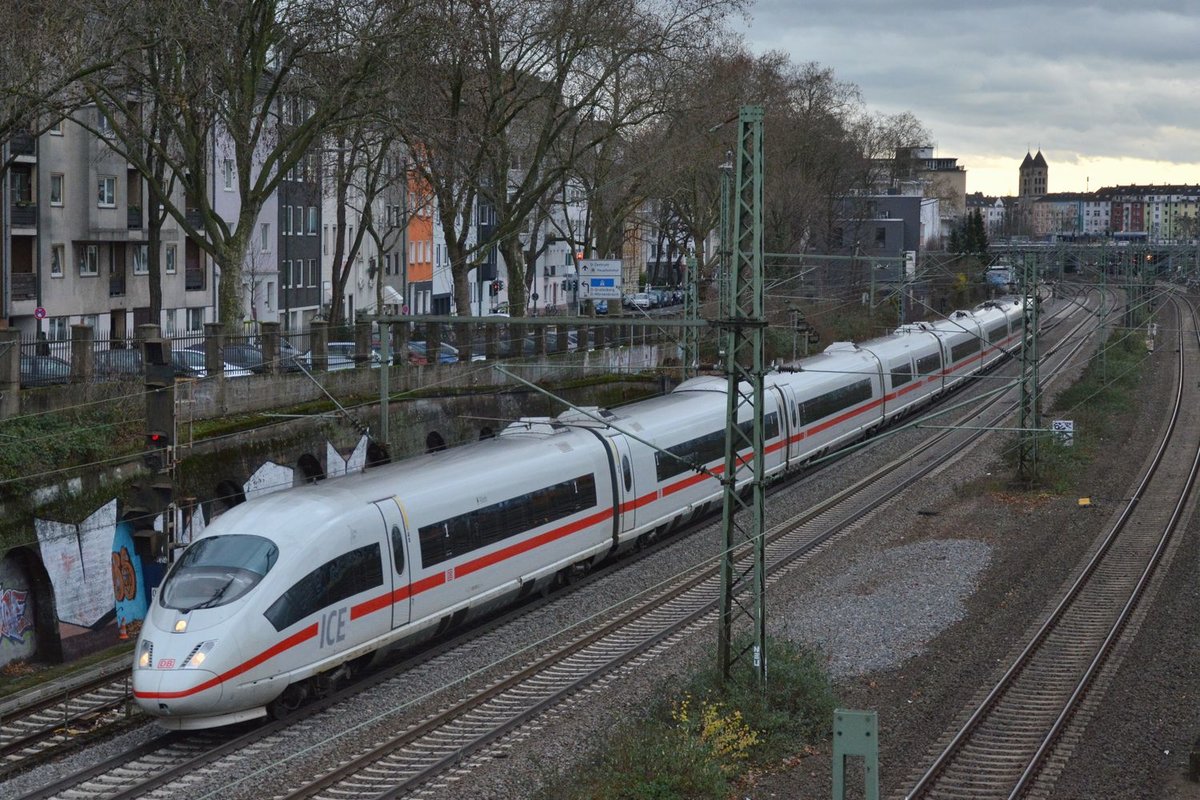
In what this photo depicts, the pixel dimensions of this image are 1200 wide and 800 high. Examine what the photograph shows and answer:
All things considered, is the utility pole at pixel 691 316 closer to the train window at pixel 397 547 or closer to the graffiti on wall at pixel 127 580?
the graffiti on wall at pixel 127 580

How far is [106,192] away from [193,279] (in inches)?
260

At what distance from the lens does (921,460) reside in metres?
37.5

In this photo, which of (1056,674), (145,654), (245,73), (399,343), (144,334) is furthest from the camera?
(399,343)

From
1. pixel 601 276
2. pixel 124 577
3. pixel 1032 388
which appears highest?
pixel 601 276

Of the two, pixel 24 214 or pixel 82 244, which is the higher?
pixel 24 214

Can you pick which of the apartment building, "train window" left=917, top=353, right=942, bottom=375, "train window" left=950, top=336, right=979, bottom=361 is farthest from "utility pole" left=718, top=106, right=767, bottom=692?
"train window" left=950, top=336, right=979, bottom=361

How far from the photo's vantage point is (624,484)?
2406cm

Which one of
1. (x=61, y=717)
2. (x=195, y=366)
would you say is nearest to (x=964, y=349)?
(x=195, y=366)

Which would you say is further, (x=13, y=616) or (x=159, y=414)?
(x=159, y=414)

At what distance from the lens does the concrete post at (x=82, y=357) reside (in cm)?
2503

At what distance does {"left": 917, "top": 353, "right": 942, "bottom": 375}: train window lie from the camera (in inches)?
1767

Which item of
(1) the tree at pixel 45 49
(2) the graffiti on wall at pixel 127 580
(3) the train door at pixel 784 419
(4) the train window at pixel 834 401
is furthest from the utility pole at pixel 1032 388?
(1) the tree at pixel 45 49

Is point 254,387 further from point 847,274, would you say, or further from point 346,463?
point 847,274

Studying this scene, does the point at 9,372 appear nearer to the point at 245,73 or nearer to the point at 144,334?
the point at 144,334
